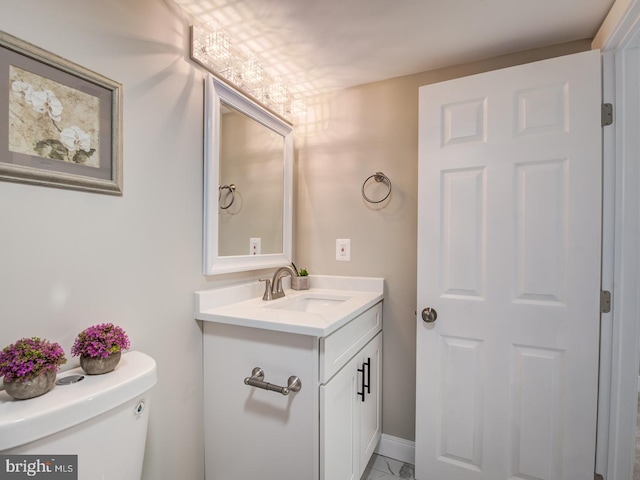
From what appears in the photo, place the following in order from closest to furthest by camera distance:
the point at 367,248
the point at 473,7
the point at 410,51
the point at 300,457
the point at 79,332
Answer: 1. the point at 79,332
2. the point at 300,457
3. the point at 473,7
4. the point at 410,51
5. the point at 367,248

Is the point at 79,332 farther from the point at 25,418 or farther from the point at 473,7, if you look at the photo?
the point at 473,7

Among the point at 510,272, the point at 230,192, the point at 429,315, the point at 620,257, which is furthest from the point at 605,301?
the point at 230,192

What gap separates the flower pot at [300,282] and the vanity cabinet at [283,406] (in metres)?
0.53

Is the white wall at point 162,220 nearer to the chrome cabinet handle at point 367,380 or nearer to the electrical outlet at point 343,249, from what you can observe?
the electrical outlet at point 343,249

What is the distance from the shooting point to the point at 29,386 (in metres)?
0.70

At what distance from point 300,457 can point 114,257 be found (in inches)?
37.8

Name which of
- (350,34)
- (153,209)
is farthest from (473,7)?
(153,209)

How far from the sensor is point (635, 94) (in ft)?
3.98

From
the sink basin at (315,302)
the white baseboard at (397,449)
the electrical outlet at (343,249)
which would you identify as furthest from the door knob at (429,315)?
the white baseboard at (397,449)

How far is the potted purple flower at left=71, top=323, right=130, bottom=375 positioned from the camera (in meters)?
0.83

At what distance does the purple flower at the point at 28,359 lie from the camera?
0.67m

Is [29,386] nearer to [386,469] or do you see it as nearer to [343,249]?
[343,249]

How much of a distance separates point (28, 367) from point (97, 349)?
6.1 inches

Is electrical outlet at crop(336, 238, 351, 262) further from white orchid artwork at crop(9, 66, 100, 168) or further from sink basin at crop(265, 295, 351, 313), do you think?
white orchid artwork at crop(9, 66, 100, 168)
